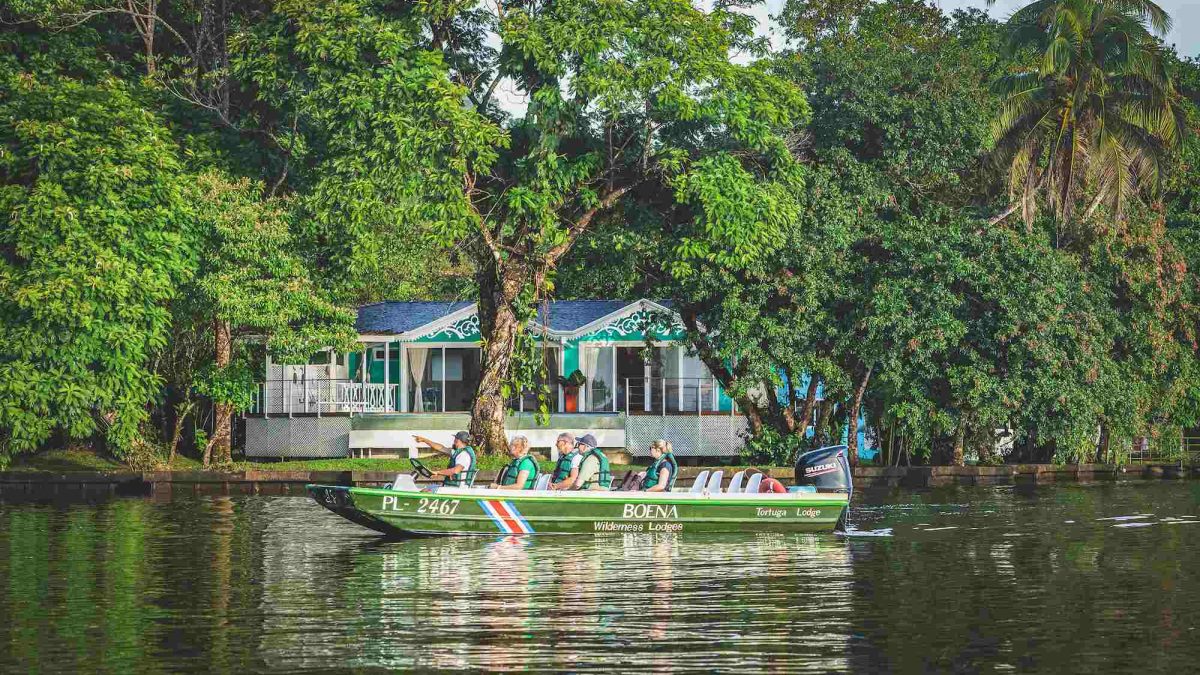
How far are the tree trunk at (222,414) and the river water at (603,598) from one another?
38.6ft

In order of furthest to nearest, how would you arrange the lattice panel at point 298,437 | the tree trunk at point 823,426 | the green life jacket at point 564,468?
the lattice panel at point 298,437 < the tree trunk at point 823,426 < the green life jacket at point 564,468

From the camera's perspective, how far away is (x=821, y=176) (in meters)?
40.0

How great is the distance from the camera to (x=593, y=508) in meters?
25.4

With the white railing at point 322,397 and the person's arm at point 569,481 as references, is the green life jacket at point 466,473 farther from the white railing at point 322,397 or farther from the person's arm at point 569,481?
the white railing at point 322,397

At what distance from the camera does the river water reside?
550 inches

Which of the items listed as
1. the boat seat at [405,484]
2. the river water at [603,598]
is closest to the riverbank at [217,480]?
the river water at [603,598]

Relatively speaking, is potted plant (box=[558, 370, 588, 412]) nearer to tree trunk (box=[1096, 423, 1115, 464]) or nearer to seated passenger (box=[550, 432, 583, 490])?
tree trunk (box=[1096, 423, 1115, 464])

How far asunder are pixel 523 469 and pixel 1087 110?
23777 millimetres

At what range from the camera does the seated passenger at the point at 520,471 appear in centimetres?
2591

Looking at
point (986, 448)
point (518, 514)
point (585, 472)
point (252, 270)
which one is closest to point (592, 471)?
point (585, 472)

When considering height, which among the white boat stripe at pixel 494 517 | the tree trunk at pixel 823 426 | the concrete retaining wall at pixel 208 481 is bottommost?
the white boat stripe at pixel 494 517

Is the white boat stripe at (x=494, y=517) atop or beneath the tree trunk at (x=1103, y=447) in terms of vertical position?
beneath

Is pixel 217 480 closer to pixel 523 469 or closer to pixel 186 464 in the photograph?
pixel 186 464

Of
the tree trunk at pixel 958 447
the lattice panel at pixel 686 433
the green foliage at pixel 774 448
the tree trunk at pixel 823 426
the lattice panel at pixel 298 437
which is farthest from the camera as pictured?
the lattice panel at pixel 686 433
